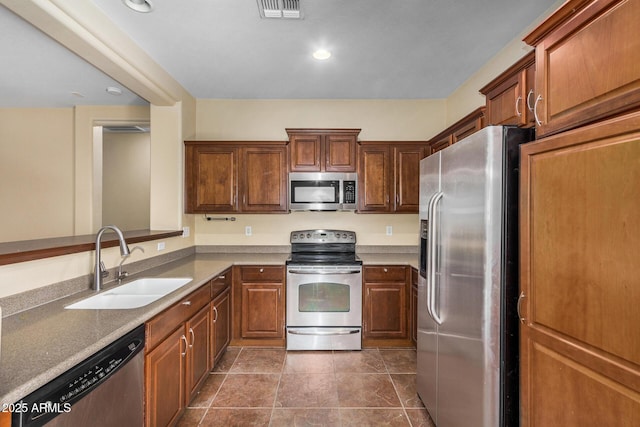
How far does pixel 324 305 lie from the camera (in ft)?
10.1

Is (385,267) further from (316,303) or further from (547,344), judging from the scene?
(547,344)

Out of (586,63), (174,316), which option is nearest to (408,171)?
(586,63)

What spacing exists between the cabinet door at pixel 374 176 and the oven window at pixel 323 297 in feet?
2.97

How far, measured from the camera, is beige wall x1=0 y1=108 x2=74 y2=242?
3.76 m

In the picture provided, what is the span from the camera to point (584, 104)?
3.48 ft

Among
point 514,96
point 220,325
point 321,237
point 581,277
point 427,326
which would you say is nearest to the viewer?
point 581,277

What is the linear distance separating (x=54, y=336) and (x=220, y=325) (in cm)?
155

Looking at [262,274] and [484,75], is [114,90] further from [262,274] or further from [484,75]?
[484,75]

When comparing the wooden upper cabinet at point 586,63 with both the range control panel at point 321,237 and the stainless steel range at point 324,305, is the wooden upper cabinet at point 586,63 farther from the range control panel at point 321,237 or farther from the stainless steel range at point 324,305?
the range control panel at point 321,237

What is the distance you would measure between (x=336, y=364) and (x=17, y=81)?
14.4ft

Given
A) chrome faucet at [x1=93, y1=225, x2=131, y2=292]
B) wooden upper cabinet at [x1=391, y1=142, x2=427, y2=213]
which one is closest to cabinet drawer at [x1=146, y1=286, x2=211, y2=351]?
chrome faucet at [x1=93, y1=225, x2=131, y2=292]

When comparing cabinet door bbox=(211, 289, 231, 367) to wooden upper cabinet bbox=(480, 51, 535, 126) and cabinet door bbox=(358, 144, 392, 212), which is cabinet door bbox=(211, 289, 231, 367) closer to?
cabinet door bbox=(358, 144, 392, 212)

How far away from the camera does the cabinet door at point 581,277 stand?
88 centimetres

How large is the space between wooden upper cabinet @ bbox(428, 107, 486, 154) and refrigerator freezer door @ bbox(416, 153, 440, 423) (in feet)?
1.59
